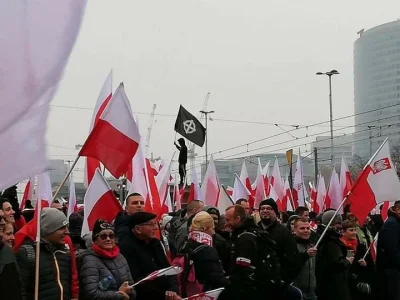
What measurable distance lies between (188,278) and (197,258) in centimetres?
24

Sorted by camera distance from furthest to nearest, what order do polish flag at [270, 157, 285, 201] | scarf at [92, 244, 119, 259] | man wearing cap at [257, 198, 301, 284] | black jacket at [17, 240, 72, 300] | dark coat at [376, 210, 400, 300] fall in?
1. polish flag at [270, 157, 285, 201]
2. dark coat at [376, 210, 400, 300]
3. man wearing cap at [257, 198, 301, 284]
4. scarf at [92, 244, 119, 259]
5. black jacket at [17, 240, 72, 300]

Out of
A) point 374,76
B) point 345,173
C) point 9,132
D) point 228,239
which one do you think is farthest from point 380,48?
Result: point 9,132

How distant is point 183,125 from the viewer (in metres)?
18.1

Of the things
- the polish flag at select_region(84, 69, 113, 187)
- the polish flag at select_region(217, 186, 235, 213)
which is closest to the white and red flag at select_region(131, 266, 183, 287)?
the polish flag at select_region(84, 69, 113, 187)

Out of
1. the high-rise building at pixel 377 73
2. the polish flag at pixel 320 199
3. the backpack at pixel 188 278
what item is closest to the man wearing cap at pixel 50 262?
the backpack at pixel 188 278

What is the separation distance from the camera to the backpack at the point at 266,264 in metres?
7.05

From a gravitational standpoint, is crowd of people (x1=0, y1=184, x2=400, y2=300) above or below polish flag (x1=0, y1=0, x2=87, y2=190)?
below

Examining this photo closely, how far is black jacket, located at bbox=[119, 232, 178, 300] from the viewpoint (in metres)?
6.43

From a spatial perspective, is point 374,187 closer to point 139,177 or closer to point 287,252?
point 287,252

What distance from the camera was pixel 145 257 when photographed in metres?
6.48

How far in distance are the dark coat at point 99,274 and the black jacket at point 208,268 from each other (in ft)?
3.35

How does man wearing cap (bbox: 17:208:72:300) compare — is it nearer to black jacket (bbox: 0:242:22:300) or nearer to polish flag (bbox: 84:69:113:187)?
black jacket (bbox: 0:242:22:300)

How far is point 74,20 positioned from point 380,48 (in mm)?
89185

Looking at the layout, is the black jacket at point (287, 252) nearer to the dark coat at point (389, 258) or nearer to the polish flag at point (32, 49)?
the dark coat at point (389, 258)
